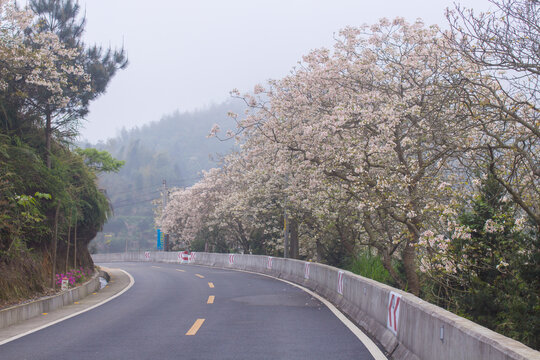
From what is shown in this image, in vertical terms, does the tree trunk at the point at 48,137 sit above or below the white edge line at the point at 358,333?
above

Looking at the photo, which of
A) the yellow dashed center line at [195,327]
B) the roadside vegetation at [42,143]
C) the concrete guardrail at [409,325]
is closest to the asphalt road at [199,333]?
the yellow dashed center line at [195,327]

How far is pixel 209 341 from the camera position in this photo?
955 cm

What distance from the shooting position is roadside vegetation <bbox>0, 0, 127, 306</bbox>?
51.7 feet

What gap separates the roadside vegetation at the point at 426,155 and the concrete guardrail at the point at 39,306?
765cm

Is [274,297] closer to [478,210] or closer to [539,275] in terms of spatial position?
[478,210]

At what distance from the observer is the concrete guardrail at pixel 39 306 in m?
12.0

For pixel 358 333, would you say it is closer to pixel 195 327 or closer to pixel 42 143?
pixel 195 327

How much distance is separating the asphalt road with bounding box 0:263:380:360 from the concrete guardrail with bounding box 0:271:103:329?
1081 millimetres

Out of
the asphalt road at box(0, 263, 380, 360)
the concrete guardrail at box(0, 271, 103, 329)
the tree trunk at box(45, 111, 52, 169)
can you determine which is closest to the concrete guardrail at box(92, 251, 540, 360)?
the asphalt road at box(0, 263, 380, 360)

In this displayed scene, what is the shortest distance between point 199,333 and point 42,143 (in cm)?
1396

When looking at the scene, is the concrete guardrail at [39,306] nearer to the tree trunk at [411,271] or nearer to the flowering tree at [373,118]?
the flowering tree at [373,118]

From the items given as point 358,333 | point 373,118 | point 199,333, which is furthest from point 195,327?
point 373,118

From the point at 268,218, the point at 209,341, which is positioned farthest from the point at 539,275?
the point at 268,218

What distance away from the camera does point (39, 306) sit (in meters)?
14.2
